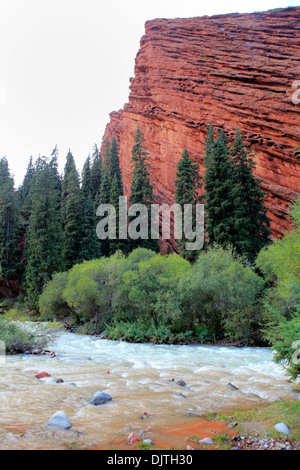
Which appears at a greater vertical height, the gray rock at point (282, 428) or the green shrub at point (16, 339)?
the gray rock at point (282, 428)

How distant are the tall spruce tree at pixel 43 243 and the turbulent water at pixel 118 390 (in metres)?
22.0

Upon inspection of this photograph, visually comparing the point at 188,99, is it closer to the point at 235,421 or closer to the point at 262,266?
the point at 262,266

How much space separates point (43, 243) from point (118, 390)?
3073 cm

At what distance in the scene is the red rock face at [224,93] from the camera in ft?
124

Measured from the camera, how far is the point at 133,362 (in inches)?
507

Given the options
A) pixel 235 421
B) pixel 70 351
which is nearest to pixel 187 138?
pixel 70 351

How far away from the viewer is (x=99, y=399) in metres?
7.46

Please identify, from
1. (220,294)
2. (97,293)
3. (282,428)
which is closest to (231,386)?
(282,428)

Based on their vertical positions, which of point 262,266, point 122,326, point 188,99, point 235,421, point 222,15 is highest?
point 222,15

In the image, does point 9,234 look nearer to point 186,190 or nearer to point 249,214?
point 186,190

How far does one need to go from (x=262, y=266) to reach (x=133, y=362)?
11.5 meters

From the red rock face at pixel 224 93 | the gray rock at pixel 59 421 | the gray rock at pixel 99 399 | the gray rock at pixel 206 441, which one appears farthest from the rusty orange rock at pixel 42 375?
the red rock face at pixel 224 93

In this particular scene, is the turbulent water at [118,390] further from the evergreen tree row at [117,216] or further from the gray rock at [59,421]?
the evergreen tree row at [117,216]

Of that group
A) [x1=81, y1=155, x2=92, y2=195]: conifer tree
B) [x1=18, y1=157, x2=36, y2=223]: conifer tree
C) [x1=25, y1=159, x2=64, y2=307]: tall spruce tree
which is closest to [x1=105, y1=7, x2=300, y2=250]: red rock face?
[x1=81, y1=155, x2=92, y2=195]: conifer tree
